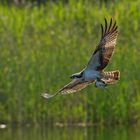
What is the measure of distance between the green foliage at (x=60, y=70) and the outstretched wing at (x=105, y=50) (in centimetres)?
371

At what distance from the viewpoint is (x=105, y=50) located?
764cm

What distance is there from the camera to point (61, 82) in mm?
11602

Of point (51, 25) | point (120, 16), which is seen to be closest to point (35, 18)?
point (51, 25)

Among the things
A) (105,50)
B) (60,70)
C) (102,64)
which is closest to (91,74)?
(102,64)

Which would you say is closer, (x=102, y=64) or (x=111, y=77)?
(x=111, y=77)

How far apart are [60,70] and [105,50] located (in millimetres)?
4096

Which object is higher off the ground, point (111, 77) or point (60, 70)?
point (60, 70)

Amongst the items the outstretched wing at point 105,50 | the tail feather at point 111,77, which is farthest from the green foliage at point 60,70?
the tail feather at point 111,77

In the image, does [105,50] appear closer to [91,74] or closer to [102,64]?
[102,64]

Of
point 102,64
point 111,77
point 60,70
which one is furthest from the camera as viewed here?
point 60,70

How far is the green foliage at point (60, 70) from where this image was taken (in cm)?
1155

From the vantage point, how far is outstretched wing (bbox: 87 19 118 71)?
7.57m

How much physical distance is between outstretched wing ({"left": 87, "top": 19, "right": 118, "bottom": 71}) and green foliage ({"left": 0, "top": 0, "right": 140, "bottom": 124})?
3.71 meters

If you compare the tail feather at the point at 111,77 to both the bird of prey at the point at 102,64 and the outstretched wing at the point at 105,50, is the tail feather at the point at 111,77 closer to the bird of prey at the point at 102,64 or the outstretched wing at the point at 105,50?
the bird of prey at the point at 102,64
